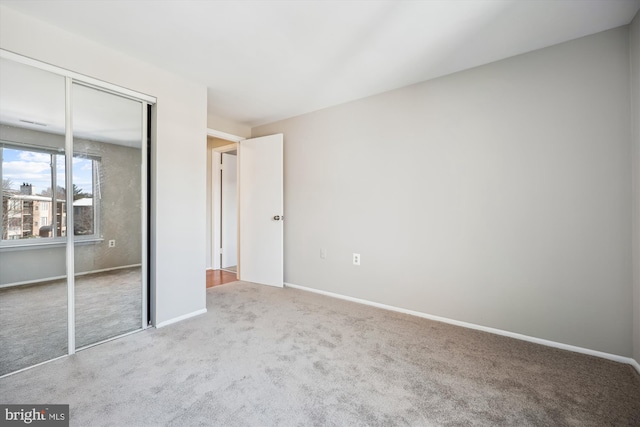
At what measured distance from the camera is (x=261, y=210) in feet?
13.1

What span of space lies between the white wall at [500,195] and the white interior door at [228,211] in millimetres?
2333

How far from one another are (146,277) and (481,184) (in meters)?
3.24

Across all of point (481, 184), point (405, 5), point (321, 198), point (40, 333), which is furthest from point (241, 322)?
point (405, 5)

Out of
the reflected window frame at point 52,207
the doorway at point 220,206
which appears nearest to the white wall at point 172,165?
the reflected window frame at point 52,207

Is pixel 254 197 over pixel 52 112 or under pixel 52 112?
under

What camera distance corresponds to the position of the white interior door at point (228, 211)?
4945mm

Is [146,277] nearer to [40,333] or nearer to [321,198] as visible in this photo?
[40,333]

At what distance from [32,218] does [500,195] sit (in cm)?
367

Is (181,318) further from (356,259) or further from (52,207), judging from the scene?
(356,259)

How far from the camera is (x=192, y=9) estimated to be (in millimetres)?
1764

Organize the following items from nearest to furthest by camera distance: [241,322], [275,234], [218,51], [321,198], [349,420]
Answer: [349,420]
[218,51]
[241,322]
[321,198]
[275,234]

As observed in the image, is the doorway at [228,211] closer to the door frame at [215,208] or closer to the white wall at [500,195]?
the door frame at [215,208]

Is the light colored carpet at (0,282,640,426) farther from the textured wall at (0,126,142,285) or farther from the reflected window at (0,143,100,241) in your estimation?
the reflected window at (0,143,100,241)

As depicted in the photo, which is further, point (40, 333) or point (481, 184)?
point (481, 184)
